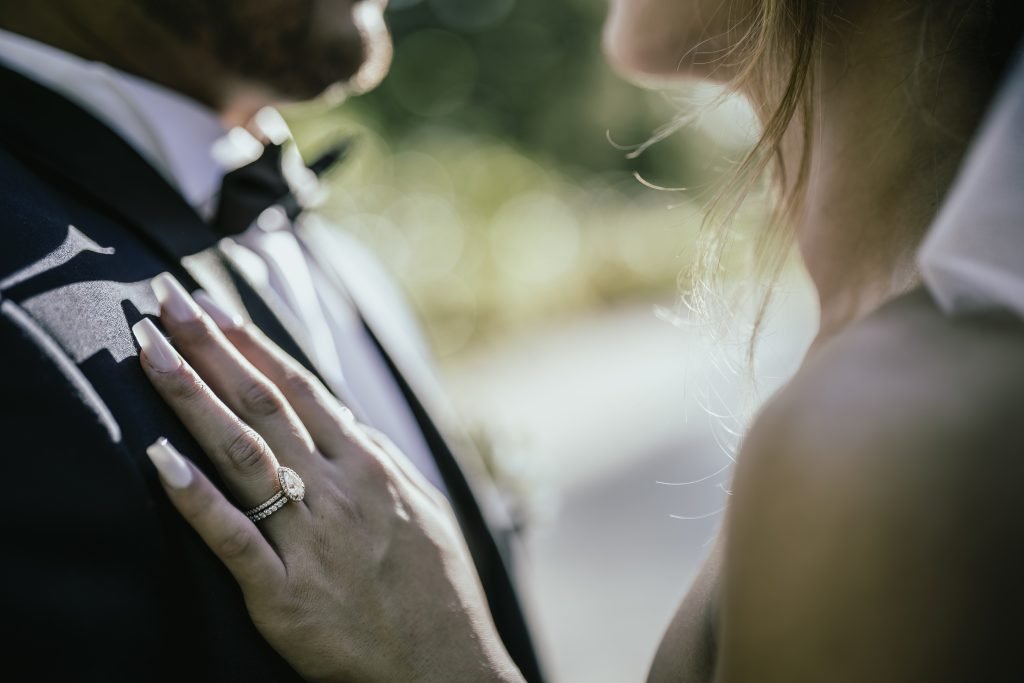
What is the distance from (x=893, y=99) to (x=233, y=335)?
3.91 feet

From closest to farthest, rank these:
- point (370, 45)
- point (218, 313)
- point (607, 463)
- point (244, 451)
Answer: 1. point (244, 451)
2. point (218, 313)
3. point (370, 45)
4. point (607, 463)

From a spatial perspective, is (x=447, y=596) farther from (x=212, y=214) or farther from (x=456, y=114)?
(x=456, y=114)

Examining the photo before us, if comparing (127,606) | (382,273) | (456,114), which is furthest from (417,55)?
(127,606)

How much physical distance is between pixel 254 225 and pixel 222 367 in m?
0.77

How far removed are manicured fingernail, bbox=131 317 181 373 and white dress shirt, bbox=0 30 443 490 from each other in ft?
1.24

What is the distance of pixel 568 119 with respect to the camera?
92.5ft

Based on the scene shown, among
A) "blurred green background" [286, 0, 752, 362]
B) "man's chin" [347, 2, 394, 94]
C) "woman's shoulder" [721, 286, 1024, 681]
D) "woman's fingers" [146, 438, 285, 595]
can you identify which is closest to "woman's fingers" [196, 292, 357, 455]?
"woman's fingers" [146, 438, 285, 595]

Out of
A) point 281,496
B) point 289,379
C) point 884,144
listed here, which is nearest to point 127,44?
point 289,379

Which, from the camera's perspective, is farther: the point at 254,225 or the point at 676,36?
the point at 254,225

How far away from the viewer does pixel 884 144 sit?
1.38 meters

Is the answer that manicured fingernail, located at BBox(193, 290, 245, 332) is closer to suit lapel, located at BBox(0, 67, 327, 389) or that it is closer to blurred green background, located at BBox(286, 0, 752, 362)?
suit lapel, located at BBox(0, 67, 327, 389)

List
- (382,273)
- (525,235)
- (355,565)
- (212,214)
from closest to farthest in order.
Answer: (355,565)
(212,214)
(382,273)
(525,235)

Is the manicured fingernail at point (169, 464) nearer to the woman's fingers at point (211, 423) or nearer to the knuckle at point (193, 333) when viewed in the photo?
the woman's fingers at point (211, 423)

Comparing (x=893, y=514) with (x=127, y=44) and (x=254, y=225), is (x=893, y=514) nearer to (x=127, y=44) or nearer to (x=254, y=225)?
(x=254, y=225)
